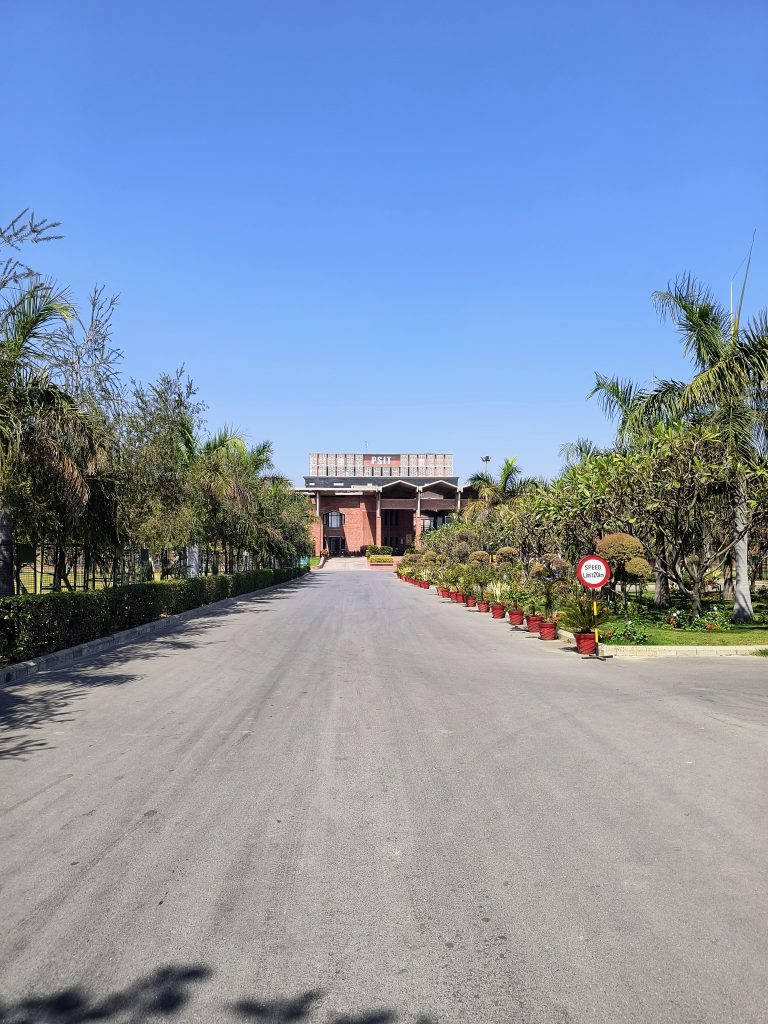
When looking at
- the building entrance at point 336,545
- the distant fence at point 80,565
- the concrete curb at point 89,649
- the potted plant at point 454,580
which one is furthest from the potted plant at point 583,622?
the building entrance at point 336,545

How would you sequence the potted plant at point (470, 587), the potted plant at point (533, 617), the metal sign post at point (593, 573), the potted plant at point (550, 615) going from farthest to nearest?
the potted plant at point (470, 587) < the potted plant at point (533, 617) < the potted plant at point (550, 615) < the metal sign post at point (593, 573)

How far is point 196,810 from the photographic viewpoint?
523 cm

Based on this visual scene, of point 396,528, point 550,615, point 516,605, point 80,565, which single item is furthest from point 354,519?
point 550,615

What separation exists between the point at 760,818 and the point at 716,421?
1492 cm

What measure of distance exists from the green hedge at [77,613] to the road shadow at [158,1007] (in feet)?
31.7

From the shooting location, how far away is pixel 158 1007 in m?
2.94

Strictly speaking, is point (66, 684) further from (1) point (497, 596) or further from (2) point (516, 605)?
(1) point (497, 596)

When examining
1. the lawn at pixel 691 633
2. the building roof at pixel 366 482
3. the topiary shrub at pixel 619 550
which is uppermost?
the building roof at pixel 366 482

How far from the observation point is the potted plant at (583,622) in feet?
46.3

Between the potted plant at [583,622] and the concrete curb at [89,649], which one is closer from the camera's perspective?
the concrete curb at [89,649]

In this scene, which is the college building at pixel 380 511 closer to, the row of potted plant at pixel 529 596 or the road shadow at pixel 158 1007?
the row of potted plant at pixel 529 596

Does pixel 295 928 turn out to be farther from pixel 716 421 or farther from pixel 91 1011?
pixel 716 421

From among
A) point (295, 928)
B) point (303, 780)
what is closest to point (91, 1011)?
point (295, 928)

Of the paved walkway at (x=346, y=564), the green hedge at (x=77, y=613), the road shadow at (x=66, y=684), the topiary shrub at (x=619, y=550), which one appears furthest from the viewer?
the paved walkway at (x=346, y=564)
